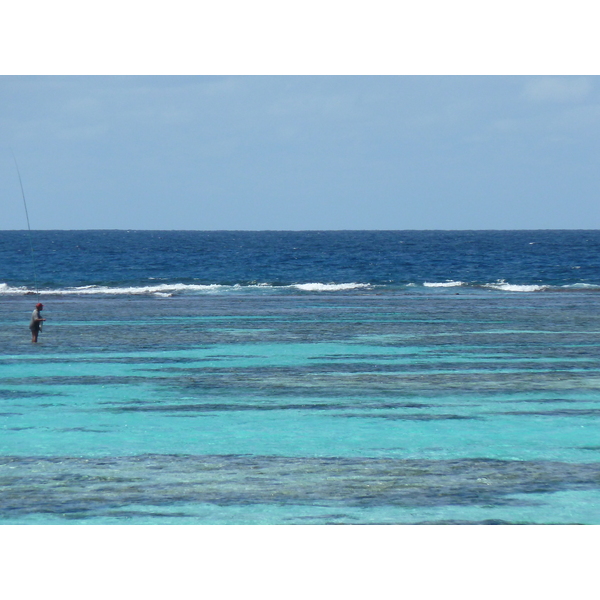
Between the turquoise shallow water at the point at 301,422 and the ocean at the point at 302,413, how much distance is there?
1.9 inches

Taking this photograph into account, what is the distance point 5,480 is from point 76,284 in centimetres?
4135

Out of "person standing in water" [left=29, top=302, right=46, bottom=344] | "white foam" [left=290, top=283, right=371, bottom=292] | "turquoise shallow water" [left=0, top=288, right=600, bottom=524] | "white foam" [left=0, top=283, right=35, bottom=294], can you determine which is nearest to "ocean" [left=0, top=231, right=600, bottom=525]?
"turquoise shallow water" [left=0, top=288, right=600, bottom=524]

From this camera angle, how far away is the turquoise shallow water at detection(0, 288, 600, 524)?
10727mm

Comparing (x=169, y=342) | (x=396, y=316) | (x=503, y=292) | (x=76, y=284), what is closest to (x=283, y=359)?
(x=169, y=342)

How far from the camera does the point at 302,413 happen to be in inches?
635

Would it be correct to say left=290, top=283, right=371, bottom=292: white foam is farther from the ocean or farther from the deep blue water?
the ocean

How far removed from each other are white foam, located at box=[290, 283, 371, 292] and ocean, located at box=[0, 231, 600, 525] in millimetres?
8651

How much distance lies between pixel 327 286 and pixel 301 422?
3464cm

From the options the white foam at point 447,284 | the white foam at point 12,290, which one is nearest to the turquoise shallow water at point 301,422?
the white foam at point 12,290

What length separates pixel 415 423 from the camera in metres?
15.3

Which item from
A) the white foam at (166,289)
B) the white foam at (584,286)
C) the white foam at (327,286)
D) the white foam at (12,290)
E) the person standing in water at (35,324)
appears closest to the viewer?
the person standing in water at (35,324)

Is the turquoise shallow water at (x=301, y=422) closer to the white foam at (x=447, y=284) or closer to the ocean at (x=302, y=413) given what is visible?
the ocean at (x=302, y=413)

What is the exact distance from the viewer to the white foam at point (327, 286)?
158 feet

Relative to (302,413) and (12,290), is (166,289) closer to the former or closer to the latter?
(12,290)
